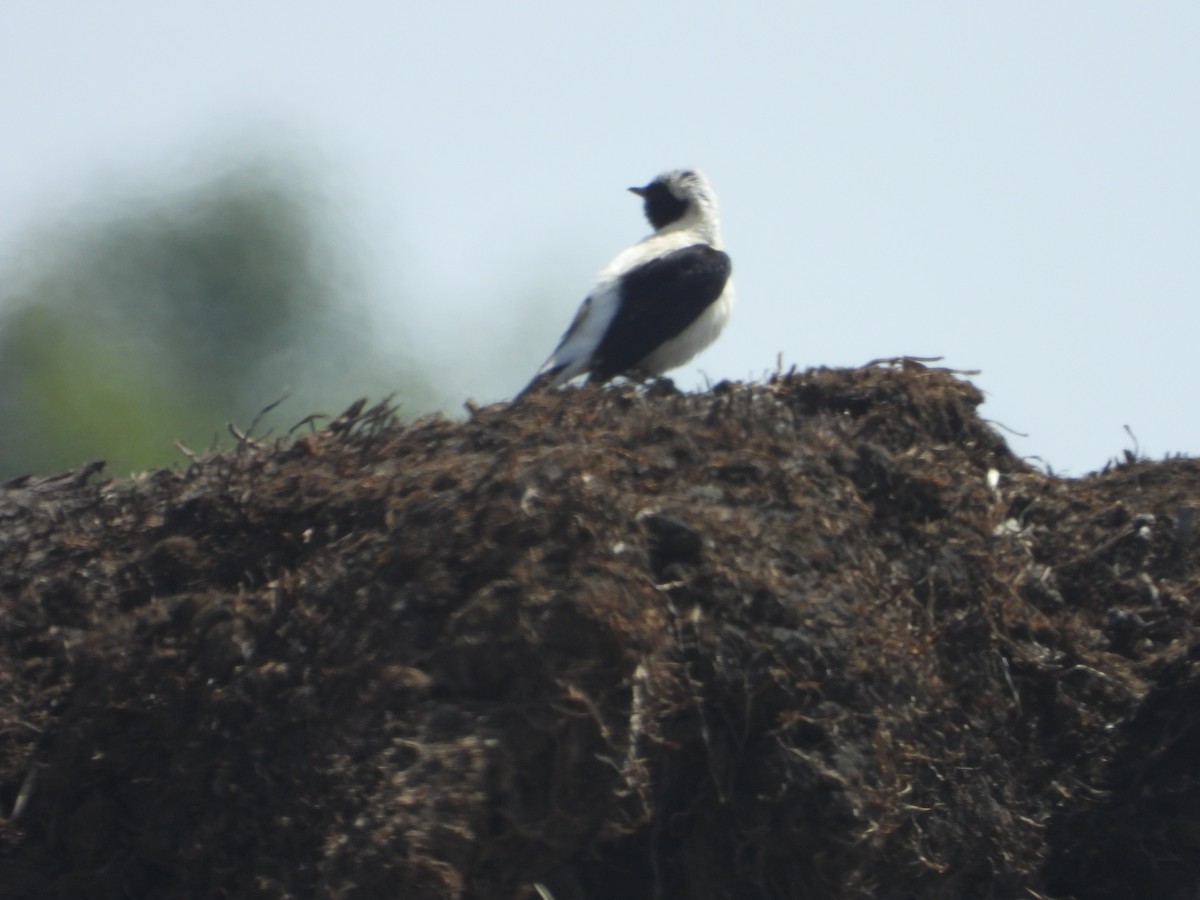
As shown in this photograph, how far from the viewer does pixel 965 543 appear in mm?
6719

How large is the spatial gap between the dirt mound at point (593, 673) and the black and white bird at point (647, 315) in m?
2.61

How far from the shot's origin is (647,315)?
9.80 m

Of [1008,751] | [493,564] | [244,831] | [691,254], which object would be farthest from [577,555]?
[691,254]

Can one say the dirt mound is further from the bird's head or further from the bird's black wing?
the bird's head

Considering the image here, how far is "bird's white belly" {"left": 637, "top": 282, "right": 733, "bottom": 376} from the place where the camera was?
1003cm

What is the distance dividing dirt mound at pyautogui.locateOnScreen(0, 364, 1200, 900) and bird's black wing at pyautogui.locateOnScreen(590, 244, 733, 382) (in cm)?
259

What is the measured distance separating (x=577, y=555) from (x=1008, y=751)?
1720 millimetres

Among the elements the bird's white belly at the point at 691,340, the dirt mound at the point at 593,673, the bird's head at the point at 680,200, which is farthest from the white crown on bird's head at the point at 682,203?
the dirt mound at the point at 593,673

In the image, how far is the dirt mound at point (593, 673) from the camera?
5672mm

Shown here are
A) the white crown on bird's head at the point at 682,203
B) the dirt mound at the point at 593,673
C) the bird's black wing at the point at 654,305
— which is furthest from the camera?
the white crown on bird's head at the point at 682,203

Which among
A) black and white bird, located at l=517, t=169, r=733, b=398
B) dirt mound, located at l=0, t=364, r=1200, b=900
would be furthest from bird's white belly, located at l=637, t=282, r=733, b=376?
dirt mound, located at l=0, t=364, r=1200, b=900

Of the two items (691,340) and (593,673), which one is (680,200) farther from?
(593,673)

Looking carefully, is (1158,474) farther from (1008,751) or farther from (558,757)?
(558,757)

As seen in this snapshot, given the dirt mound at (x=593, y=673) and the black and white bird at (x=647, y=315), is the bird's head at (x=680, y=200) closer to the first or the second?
the black and white bird at (x=647, y=315)
